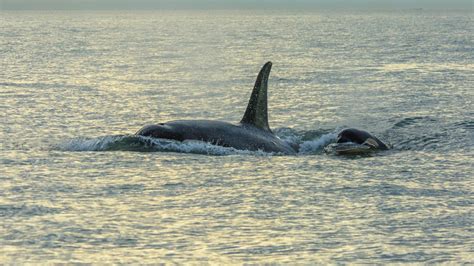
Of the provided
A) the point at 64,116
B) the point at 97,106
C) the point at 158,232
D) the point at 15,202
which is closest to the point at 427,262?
the point at 158,232

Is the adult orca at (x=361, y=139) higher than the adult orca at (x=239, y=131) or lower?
lower

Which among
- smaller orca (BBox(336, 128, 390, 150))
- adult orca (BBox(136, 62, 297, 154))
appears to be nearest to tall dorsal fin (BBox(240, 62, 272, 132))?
adult orca (BBox(136, 62, 297, 154))

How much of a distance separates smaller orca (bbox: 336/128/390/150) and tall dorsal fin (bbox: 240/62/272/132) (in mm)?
1681

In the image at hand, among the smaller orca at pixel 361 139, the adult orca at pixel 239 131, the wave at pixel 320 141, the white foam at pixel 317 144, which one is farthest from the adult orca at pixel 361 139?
the adult orca at pixel 239 131

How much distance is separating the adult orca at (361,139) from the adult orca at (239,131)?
1088mm

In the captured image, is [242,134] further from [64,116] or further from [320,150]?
[64,116]

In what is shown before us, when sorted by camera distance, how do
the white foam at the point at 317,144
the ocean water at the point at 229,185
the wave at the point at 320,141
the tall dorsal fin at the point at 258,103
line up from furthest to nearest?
the white foam at the point at 317,144, the tall dorsal fin at the point at 258,103, the wave at the point at 320,141, the ocean water at the point at 229,185

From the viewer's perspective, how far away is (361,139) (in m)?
18.2

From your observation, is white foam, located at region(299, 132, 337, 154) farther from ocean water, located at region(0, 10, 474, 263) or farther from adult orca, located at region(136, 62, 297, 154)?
adult orca, located at region(136, 62, 297, 154)

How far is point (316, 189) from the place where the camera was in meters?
13.1

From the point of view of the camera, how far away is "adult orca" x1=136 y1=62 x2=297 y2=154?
54.3ft

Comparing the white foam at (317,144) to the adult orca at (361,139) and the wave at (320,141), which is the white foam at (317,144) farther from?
the adult orca at (361,139)

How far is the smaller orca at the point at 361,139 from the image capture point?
58.9ft

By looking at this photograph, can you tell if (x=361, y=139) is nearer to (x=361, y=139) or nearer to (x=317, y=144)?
(x=361, y=139)
